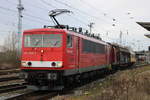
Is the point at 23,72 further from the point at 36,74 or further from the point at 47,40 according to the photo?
the point at 47,40

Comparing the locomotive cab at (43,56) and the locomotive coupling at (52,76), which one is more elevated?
the locomotive cab at (43,56)

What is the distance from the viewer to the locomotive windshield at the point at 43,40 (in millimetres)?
12672

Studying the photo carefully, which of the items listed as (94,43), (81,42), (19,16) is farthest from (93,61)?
(19,16)

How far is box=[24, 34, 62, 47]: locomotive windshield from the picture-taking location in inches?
499

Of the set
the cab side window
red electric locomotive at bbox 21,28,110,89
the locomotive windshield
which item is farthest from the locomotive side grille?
the cab side window

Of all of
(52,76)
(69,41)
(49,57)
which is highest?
(69,41)

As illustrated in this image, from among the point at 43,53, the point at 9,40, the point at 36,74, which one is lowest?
the point at 36,74

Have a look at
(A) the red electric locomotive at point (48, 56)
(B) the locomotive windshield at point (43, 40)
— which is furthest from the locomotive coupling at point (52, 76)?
(B) the locomotive windshield at point (43, 40)

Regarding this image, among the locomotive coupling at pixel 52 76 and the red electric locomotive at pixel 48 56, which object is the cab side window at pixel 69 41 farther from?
the locomotive coupling at pixel 52 76

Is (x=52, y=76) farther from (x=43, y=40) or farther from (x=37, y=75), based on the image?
(x=43, y=40)

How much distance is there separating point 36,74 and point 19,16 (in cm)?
2137

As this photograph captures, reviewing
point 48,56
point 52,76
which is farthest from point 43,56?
point 52,76

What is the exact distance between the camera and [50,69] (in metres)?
12.2

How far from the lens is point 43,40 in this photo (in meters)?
12.9
